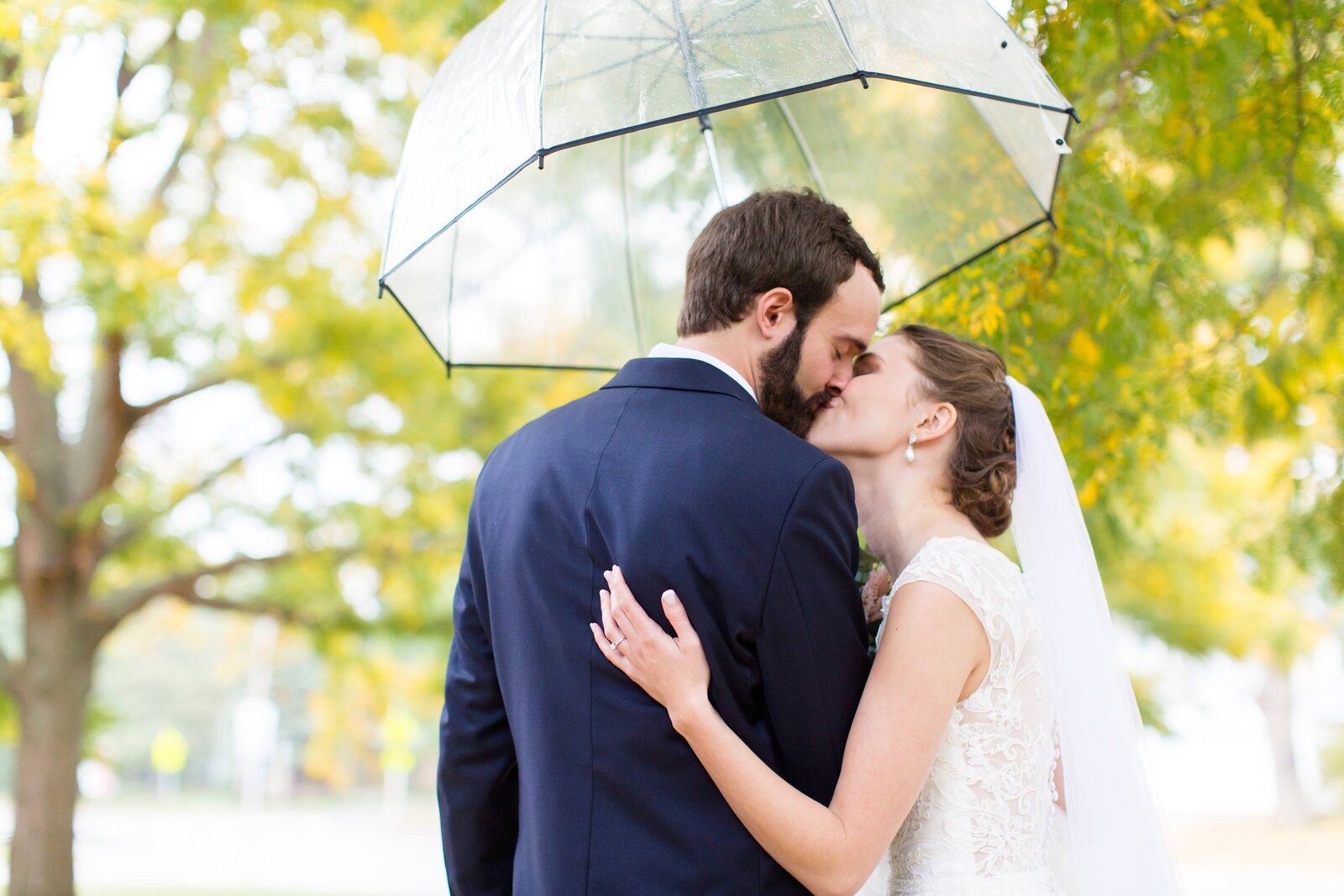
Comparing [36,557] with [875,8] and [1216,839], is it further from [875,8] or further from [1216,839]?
[1216,839]

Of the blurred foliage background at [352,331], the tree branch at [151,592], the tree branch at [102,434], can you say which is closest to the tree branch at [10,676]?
the blurred foliage background at [352,331]

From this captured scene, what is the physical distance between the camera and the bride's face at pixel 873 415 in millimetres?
2650

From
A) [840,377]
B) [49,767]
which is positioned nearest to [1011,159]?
[840,377]

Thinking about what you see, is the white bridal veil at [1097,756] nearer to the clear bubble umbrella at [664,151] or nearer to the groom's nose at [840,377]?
the groom's nose at [840,377]

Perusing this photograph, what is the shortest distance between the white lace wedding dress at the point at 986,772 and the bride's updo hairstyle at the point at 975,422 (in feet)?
0.66

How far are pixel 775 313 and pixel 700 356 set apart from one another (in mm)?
180

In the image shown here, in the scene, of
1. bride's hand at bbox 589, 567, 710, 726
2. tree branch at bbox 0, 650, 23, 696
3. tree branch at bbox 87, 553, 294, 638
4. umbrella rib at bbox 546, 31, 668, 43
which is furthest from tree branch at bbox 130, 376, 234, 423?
bride's hand at bbox 589, 567, 710, 726

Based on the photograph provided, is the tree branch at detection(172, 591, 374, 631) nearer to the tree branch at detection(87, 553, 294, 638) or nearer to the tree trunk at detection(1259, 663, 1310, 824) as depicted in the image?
the tree branch at detection(87, 553, 294, 638)

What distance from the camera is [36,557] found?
941 cm

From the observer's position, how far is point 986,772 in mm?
2439

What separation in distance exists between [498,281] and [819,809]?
2137mm

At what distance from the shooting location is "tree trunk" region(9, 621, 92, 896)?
29.6 feet

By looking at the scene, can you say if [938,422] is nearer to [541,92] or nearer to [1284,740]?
[541,92]

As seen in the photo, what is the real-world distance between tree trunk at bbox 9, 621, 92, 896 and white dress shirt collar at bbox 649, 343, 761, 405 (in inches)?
347
